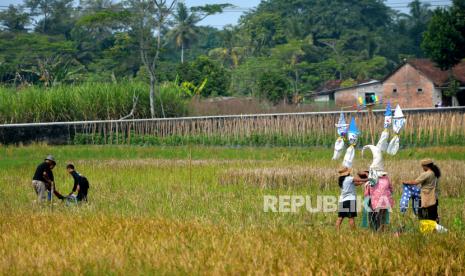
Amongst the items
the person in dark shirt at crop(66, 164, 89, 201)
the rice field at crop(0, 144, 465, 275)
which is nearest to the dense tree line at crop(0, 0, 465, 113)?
the rice field at crop(0, 144, 465, 275)

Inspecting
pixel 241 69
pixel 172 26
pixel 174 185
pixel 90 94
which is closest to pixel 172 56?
pixel 172 26

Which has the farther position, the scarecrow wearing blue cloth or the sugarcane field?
the scarecrow wearing blue cloth

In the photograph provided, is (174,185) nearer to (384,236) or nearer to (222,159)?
(222,159)

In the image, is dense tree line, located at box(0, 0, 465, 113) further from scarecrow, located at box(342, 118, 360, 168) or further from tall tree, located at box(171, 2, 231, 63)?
scarecrow, located at box(342, 118, 360, 168)

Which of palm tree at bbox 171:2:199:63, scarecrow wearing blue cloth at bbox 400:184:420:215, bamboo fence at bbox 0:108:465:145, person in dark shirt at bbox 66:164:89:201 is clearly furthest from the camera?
palm tree at bbox 171:2:199:63

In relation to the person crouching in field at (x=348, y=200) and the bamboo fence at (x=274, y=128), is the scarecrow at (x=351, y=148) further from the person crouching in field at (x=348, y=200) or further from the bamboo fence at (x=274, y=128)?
the bamboo fence at (x=274, y=128)

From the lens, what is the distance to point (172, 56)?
2849 inches

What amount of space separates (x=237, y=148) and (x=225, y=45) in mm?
36813

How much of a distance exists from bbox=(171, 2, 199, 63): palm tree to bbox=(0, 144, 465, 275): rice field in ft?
149

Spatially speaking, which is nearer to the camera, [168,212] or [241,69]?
[168,212]

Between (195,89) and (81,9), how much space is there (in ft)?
61.3

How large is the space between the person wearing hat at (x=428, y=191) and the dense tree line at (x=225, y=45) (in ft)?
78.6

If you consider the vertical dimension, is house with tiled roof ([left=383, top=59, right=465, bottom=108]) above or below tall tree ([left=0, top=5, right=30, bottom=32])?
below

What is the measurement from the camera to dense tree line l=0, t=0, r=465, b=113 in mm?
40259
